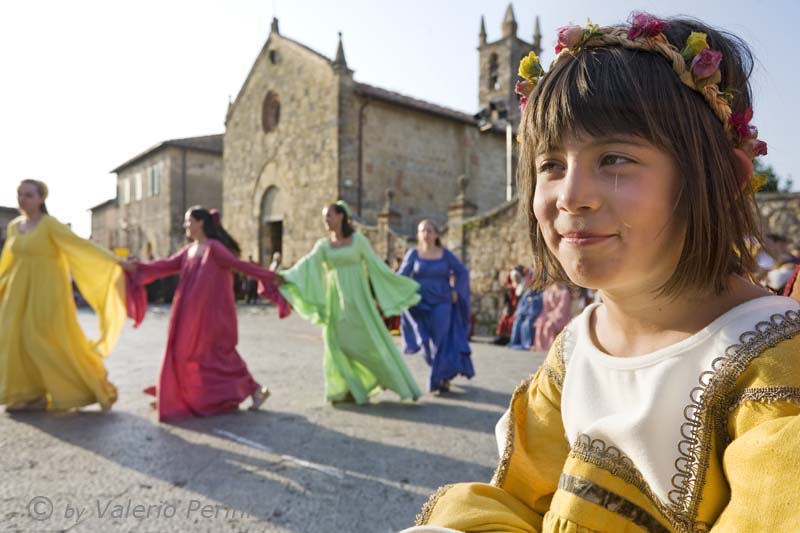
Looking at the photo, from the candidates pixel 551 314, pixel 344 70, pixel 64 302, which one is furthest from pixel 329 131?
pixel 64 302

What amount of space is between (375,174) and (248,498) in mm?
18154

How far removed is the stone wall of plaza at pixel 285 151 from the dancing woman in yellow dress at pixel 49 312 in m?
14.5

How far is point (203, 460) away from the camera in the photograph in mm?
4133

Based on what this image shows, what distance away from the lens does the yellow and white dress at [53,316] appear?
5.59 m

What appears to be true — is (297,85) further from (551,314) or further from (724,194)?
(724,194)

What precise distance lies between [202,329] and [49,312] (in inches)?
59.2

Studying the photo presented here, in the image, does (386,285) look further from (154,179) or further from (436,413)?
(154,179)

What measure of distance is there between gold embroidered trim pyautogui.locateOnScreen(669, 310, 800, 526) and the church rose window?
23682 mm

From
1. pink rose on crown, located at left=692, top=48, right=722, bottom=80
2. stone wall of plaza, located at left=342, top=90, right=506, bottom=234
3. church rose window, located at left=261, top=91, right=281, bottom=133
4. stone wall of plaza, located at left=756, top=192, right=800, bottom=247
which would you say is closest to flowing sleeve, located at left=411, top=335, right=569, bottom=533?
pink rose on crown, located at left=692, top=48, right=722, bottom=80

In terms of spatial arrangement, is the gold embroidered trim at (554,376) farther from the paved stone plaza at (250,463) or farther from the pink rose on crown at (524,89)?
the paved stone plaza at (250,463)

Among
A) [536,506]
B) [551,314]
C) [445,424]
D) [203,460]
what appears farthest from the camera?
[551,314]

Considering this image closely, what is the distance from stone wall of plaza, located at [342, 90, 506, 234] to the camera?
20562 mm

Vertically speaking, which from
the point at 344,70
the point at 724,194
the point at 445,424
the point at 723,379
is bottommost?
the point at 445,424

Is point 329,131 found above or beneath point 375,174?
above
